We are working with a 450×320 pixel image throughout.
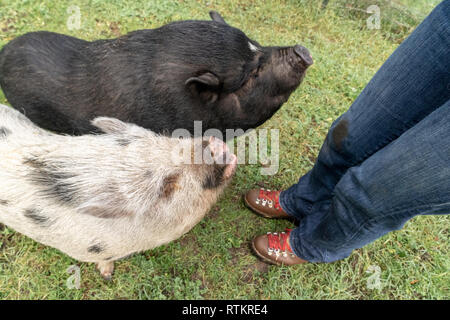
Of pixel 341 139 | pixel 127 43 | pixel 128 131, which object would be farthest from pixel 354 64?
pixel 128 131

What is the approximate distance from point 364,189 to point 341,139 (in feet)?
1.87

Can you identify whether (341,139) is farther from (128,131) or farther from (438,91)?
(128,131)

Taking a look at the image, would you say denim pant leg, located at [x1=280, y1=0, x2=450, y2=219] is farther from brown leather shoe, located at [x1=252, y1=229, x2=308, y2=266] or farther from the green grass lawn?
the green grass lawn

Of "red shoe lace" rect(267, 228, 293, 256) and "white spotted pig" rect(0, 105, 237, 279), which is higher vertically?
"white spotted pig" rect(0, 105, 237, 279)

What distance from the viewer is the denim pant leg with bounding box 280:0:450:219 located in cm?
160

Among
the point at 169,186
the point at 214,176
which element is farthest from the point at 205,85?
the point at 169,186

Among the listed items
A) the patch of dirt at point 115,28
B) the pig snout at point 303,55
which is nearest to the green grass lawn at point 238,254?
the patch of dirt at point 115,28

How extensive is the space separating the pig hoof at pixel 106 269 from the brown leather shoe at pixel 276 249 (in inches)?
54.1

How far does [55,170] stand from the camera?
2152 millimetres

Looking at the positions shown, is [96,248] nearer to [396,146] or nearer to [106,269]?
[106,269]

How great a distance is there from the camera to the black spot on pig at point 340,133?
7.02 feet

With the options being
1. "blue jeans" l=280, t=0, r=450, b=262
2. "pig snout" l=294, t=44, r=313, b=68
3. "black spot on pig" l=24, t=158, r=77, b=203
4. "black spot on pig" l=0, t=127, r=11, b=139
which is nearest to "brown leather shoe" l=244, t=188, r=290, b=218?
"blue jeans" l=280, t=0, r=450, b=262

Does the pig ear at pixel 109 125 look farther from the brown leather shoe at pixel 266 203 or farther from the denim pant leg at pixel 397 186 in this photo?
the denim pant leg at pixel 397 186

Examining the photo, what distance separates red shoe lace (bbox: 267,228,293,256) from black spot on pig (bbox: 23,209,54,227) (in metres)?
1.88
